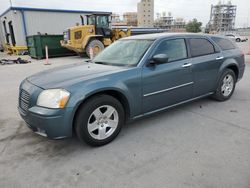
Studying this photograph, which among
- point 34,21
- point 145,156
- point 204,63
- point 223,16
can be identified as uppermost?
point 223,16

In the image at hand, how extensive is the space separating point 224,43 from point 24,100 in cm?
428

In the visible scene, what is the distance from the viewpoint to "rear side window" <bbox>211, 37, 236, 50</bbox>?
14.5ft

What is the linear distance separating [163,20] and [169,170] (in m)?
106

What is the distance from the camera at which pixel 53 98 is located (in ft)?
8.32

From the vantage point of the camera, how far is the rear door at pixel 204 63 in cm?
384

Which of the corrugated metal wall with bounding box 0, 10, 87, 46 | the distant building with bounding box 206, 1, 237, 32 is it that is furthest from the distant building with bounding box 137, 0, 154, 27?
the corrugated metal wall with bounding box 0, 10, 87, 46

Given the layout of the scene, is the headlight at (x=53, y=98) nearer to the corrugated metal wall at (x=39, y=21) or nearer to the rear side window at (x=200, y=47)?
the rear side window at (x=200, y=47)

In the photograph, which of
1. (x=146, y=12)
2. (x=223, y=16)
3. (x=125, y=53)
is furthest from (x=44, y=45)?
(x=146, y=12)

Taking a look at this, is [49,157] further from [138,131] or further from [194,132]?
[194,132]

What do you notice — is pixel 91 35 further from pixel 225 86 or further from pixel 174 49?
pixel 174 49

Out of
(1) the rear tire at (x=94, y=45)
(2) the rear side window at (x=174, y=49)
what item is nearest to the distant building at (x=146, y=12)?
(1) the rear tire at (x=94, y=45)

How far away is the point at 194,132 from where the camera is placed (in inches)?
128

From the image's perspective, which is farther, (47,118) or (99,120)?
(99,120)

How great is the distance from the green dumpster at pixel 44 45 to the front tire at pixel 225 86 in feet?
43.3
